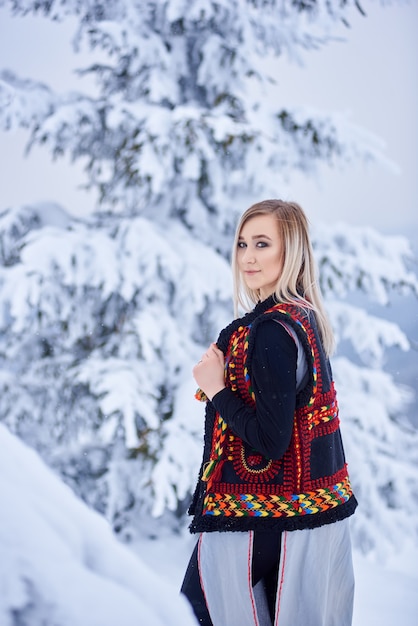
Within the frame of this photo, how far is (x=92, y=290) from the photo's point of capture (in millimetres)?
3430

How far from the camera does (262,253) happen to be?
1.17 m

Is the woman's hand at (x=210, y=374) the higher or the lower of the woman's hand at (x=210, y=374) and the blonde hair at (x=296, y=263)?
the lower

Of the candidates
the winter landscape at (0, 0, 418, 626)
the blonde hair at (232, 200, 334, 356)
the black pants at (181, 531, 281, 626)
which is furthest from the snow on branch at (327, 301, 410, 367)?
the black pants at (181, 531, 281, 626)

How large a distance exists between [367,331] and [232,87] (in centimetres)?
191

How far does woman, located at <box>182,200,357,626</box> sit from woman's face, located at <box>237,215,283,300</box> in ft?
0.11

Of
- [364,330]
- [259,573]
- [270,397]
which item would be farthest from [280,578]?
[364,330]

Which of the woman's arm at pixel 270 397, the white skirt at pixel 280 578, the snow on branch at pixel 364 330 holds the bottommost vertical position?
the white skirt at pixel 280 578

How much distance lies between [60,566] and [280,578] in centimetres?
70

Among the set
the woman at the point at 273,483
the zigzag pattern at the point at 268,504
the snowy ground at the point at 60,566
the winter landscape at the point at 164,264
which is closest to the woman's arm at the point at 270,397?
the woman at the point at 273,483

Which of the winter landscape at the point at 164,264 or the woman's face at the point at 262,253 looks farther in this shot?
the winter landscape at the point at 164,264

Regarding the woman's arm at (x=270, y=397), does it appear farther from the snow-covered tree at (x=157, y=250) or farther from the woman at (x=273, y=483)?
the snow-covered tree at (x=157, y=250)

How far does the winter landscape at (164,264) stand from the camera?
3.06 metres

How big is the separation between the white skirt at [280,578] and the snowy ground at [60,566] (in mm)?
526

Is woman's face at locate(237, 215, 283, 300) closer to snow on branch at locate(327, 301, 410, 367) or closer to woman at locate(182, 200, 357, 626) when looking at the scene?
woman at locate(182, 200, 357, 626)
